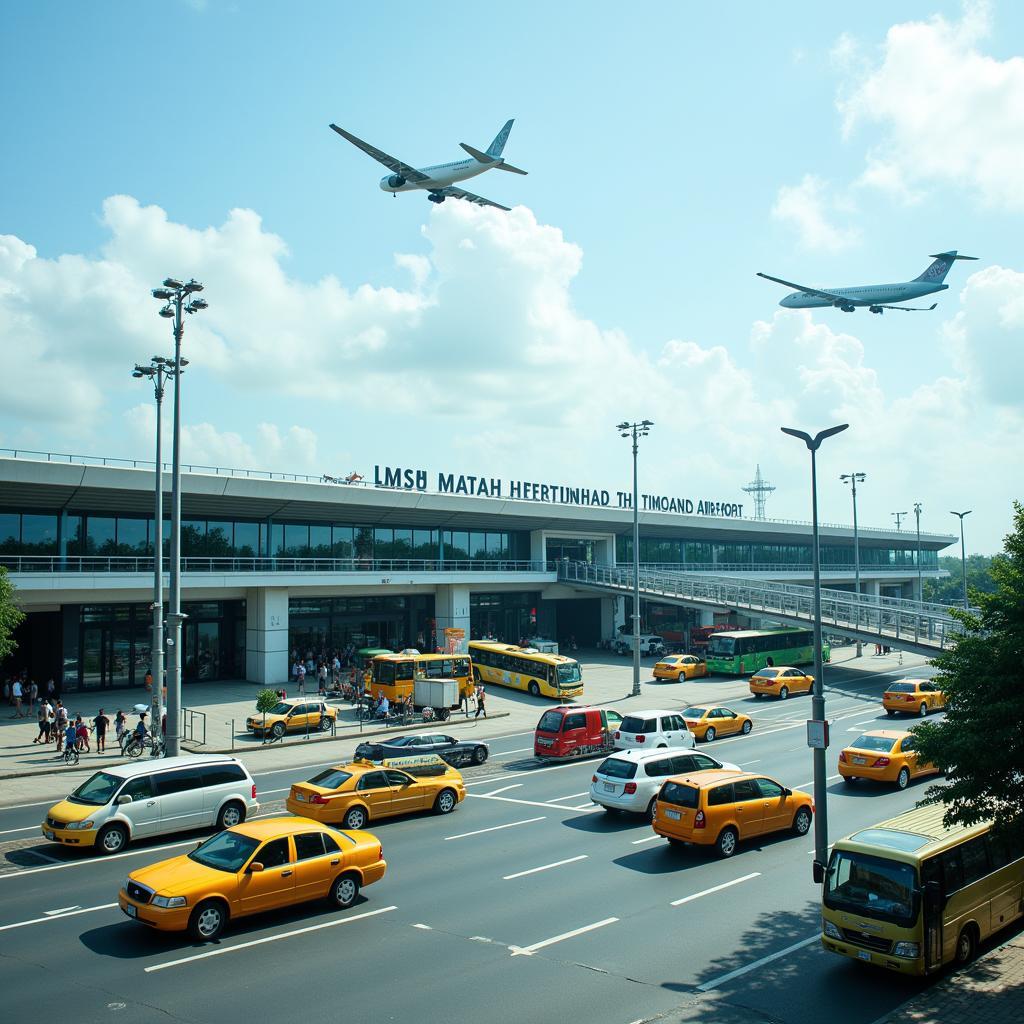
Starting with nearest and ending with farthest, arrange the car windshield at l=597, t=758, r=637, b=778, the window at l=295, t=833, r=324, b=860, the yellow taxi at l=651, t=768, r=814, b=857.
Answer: the window at l=295, t=833, r=324, b=860 < the yellow taxi at l=651, t=768, r=814, b=857 < the car windshield at l=597, t=758, r=637, b=778

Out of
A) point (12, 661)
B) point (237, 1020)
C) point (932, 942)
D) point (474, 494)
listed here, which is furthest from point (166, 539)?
point (932, 942)

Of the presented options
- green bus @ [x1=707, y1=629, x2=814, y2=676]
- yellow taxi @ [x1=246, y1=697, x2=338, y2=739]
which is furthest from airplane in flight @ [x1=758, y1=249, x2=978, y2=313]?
yellow taxi @ [x1=246, y1=697, x2=338, y2=739]

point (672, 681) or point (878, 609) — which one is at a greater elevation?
point (878, 609)

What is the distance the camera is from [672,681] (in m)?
52.9

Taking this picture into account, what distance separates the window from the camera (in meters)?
15.0

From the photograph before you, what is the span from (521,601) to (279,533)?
67.5 feet

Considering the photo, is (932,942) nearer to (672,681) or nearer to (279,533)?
(672,681)

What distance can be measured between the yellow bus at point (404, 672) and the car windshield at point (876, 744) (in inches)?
808

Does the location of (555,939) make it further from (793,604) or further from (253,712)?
(793,604)

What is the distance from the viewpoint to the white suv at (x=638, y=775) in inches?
856

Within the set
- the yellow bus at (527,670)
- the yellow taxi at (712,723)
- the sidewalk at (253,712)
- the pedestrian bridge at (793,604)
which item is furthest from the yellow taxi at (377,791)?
the pedestrian bridge at (793,604)

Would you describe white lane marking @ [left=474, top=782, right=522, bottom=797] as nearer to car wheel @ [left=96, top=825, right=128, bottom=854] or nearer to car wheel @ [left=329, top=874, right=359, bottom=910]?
car wheel @ [left=96, top=825, right=128, bottom=854]

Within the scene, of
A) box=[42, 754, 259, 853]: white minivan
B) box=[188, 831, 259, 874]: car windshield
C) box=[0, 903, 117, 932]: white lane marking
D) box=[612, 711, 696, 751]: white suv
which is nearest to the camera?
box=[188, 831, 259, 874]: car windshield

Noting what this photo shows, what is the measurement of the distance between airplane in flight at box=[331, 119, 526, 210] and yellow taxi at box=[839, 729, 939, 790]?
22150 millimetres
